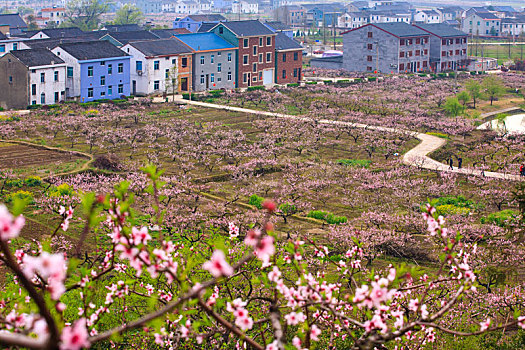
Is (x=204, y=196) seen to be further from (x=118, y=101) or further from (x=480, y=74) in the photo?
(x=480, y=74)

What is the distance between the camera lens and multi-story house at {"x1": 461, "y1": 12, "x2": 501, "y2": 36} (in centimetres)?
16325

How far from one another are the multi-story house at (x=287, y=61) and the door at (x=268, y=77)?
893 mm

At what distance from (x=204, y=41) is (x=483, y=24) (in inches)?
4182

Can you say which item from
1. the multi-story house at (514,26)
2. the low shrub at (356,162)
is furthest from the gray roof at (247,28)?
the multi-story house at (514,26)

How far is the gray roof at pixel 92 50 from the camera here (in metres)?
68.5

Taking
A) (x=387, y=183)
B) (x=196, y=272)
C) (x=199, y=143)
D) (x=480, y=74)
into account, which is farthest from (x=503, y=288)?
(x=480, y=74)

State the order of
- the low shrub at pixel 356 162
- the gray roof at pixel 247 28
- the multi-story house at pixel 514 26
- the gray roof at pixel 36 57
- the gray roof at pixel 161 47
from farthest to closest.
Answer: the multi-story house at pixel 514 26, the gray roof at pixel 247 28, the gray roof at pixel 161 47, the gray roof at pixel 36 57, the low shrub at pixel 356 162

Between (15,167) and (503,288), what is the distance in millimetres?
31644

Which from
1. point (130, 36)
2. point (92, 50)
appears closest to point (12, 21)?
point (130, 36)

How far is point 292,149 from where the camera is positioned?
50.9 meters

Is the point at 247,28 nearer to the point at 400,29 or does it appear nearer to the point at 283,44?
the point at 283,44

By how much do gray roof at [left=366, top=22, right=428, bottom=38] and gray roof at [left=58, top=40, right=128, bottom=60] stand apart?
43156mm

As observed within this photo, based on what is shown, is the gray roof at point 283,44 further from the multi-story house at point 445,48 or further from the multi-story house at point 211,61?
the multi-story house at point 445,48

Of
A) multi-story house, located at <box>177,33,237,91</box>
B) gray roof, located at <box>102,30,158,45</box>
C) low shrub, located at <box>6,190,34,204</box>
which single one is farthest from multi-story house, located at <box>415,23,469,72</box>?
low shrub, located at <box>6,190,34,204</box>
